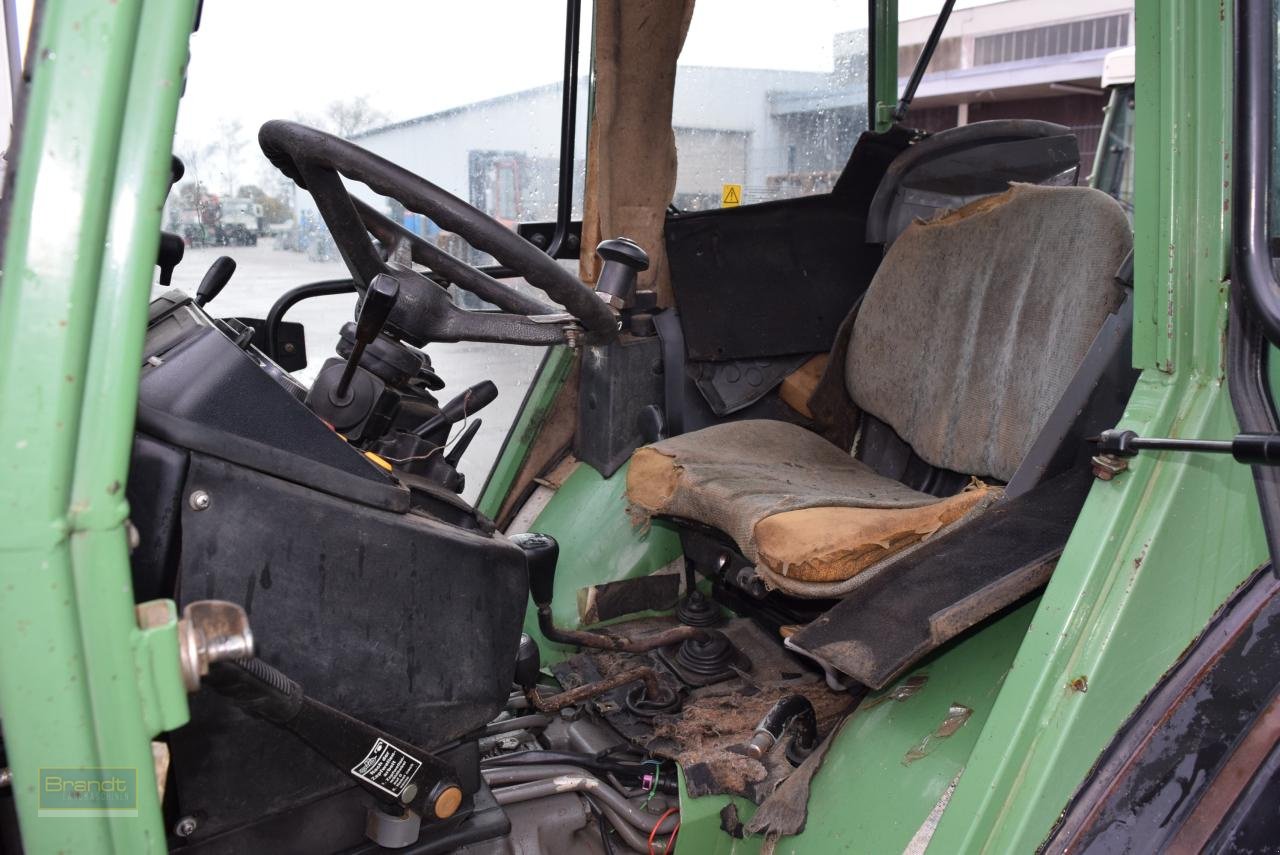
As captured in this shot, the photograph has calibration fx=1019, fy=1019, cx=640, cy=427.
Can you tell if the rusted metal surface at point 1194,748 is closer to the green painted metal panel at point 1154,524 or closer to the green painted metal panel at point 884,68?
the green painted metal panel at point 1154,524

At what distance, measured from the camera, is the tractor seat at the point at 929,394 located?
1479 mm

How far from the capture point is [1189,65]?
3.34 feet

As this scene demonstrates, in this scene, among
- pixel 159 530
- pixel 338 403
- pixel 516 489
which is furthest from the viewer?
pixel 516 489

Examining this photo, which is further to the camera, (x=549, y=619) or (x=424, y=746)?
(x=549, y=619)

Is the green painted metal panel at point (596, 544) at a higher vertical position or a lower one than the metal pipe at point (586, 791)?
higher

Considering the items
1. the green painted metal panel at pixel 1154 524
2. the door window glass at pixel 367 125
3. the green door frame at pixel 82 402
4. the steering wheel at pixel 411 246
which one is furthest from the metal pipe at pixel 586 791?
the door window glass at pixel 367 125

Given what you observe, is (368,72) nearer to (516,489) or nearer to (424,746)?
(516,489)

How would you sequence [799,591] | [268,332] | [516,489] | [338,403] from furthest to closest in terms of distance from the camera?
[516,489], [268,332], [799,591], [338,403]

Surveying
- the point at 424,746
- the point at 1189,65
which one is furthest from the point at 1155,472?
the point at 424,746

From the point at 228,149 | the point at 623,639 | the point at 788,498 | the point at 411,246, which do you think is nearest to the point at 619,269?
the point at 411,246

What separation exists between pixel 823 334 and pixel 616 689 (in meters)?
1.04

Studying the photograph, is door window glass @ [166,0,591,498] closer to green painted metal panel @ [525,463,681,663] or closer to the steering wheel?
green painted metal panel @ [525,463,681,663]

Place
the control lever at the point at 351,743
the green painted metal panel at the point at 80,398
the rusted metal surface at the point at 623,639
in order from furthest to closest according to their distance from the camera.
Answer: the rusted metal surface at the point at 623,639, the control lever at the point at 351,743, the green painted metal panel at the point at 80,398

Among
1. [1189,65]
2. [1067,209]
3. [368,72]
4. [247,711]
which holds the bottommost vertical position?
[247,711]
